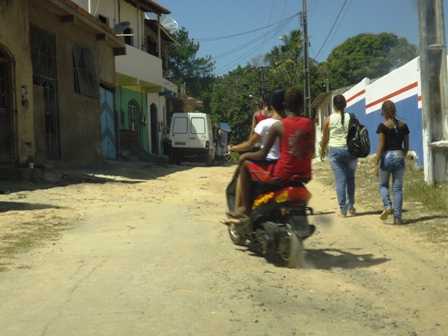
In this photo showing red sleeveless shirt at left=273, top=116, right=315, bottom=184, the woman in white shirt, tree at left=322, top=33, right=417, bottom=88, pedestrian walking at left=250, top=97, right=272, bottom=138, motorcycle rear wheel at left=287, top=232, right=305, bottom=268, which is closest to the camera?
motorcycle rear wheel at left=287, top=232, right=305, bottom=268

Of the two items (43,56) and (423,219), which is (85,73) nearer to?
(43,56)

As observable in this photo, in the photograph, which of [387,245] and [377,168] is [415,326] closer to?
[387,245]

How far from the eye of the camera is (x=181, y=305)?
15.7ft

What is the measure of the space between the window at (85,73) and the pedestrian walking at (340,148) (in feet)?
33.1

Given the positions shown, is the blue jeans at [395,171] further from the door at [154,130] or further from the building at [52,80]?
the door at [154,130]

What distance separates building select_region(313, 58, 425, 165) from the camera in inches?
611

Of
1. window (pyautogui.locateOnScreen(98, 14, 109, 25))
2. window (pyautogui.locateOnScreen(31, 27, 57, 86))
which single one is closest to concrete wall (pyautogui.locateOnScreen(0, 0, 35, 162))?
window (pyautogui.locateOnScreen(31, 27, 57, 86))

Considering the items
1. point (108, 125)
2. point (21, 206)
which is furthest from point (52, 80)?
point (21, 206)

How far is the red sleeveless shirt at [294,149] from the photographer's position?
6102 mm

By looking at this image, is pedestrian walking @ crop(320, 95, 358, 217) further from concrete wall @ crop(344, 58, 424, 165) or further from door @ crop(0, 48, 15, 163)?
door @ crop(0, 48, 15, 163)

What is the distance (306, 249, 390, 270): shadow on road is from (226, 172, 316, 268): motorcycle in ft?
0.99

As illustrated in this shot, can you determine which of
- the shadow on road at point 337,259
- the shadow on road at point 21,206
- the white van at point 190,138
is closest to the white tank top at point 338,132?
the shadow on road at point 337,259

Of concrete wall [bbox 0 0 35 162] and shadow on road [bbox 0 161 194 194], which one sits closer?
shadow on road [bbox 0 161 194 194]

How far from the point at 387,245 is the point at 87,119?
12406mm
